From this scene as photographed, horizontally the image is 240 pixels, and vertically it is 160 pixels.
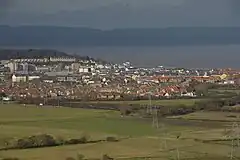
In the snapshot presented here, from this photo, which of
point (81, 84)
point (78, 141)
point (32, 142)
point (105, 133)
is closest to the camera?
point (32, 142)

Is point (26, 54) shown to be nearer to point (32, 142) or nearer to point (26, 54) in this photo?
point (26, 54)

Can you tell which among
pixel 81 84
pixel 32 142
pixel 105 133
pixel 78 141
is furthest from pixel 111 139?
pixel 81 84

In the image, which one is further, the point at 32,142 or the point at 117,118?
the point at 117,118

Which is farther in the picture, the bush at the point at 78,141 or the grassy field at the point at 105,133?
the bush at the point at 78,141

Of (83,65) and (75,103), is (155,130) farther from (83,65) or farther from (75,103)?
(83,65)

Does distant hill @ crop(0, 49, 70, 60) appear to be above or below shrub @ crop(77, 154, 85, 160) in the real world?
above

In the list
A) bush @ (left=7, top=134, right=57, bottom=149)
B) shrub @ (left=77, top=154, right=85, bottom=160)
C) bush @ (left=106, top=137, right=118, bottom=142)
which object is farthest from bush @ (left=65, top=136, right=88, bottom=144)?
shrub @ (left=77, top=154, right=85, bottom=160)

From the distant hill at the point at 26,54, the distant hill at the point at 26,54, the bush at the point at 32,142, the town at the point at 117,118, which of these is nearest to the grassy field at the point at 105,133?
the town at the point at 117,118

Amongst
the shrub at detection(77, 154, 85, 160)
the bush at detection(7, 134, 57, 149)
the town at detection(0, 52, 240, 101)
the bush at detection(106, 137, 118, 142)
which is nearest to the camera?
the shrub at detection(77, 154, 85, 160)

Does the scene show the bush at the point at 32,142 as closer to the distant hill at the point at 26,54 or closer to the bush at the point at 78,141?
the bush at the point at 78,141

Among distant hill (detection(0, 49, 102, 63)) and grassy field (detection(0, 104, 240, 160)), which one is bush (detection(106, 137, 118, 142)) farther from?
distant hill (detection(0, 49, 102, 63))
